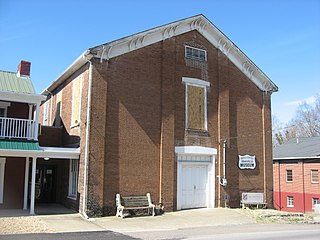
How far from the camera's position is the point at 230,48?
2220 centimetres

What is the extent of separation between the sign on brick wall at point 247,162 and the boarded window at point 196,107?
10.5 ft

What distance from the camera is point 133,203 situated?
1755 cm

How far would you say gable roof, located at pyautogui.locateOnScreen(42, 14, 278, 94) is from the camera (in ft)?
58.7

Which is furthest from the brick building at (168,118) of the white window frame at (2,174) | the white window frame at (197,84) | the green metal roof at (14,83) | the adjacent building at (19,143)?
the white window frame at (2,174)

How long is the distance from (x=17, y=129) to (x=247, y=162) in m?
12.6

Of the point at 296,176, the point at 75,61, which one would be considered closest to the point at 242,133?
the point at 75,61

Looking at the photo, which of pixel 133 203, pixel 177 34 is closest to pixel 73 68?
pixel 177 34

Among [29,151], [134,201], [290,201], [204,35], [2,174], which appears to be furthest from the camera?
[290,201]

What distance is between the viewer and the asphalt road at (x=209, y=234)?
12188 millimetres

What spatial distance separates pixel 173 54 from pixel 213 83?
2977mm

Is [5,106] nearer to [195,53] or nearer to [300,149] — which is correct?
[195,53]

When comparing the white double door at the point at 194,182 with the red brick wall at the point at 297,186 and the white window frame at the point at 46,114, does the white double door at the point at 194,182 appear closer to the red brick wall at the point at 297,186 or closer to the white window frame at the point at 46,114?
the white window frame at the point at 46,114

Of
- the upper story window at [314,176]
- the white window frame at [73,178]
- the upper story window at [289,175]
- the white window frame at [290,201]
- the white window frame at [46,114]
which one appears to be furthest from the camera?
the upper story window at [289,175]

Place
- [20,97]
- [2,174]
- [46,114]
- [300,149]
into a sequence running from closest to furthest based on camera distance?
[20,97], [2,174], [46,114], [300,149]
